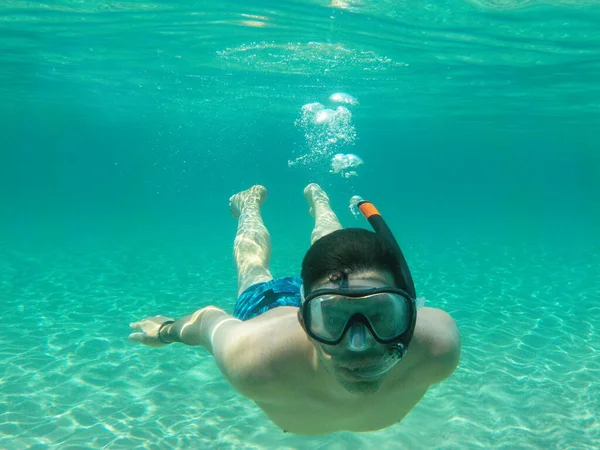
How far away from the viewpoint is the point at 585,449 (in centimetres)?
578

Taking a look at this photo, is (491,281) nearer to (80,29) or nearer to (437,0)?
(437,0)

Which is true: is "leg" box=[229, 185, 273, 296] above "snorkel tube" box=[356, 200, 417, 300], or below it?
below

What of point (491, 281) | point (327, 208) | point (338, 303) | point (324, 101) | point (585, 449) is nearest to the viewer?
point (338, 303)

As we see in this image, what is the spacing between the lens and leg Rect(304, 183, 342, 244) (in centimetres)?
633

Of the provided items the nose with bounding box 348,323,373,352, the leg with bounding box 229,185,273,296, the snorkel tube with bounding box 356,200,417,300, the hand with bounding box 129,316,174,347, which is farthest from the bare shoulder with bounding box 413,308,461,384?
the hand with bounding box 129,316,174,347

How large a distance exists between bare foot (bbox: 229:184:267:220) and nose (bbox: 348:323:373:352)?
5.38 meters

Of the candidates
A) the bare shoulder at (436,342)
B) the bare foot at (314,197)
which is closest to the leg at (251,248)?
the bare foot at (314,197)

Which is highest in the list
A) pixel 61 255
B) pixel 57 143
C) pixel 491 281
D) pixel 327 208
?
pixel 327 208

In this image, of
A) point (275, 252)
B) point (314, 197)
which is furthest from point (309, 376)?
point (275, 252)

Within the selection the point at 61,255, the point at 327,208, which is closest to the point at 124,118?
the point at 61,255

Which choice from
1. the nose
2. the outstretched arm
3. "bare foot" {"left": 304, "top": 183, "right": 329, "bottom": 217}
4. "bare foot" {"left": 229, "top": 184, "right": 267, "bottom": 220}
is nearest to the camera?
the nose

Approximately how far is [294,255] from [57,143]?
74652 millimetres

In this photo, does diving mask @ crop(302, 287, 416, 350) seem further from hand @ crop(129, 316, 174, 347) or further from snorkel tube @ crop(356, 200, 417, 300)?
hand @ crop(129, 316, 174, 347)

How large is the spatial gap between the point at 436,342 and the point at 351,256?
106cm
